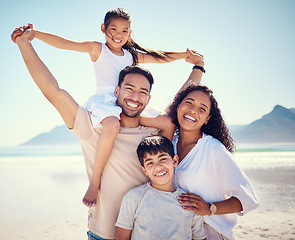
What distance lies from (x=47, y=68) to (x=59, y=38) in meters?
0.74

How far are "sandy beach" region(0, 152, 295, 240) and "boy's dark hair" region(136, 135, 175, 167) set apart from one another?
11.3 ft

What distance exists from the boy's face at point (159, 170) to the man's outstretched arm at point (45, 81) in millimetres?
769

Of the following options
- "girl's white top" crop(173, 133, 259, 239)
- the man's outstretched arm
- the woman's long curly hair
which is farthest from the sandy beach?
the man's outstretched arm

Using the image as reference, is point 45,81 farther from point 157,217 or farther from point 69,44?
point 157,217

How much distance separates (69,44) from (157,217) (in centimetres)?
209

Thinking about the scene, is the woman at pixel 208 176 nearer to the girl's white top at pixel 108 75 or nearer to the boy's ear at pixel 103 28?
the girl's white top at pixel 108 75

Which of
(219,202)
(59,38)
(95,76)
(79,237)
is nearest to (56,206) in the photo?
(79,237)

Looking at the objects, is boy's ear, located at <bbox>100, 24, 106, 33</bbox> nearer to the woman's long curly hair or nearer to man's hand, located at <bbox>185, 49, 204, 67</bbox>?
man's hand, located at <bbox>185, 49, 204, 67</bbox>

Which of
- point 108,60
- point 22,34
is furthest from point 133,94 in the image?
point 22,34

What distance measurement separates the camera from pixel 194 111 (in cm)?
281

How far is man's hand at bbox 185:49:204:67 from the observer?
11.9ft

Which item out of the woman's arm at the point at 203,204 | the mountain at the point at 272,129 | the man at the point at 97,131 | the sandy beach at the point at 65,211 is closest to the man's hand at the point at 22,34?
the man at the point at 97,131

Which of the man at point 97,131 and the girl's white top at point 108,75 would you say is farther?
the girl's white top at point 108,75

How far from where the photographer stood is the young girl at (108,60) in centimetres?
249
